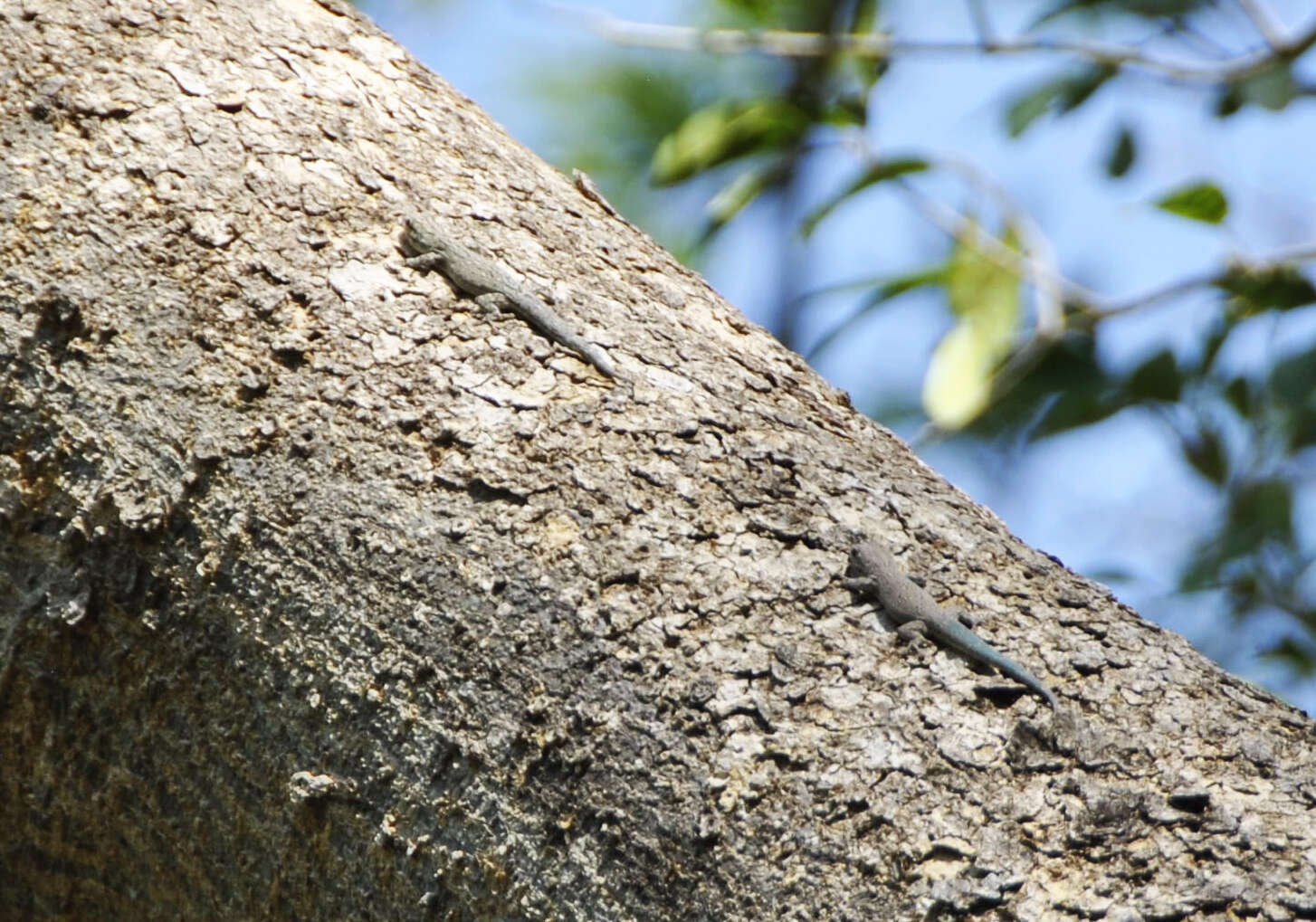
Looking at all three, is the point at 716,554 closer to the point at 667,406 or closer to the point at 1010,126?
the point at 667,406

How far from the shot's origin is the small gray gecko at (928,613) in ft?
5.10

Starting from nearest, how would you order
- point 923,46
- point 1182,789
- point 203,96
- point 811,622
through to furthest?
point 1182,789, point 811,622, point 203,96, point 923,46

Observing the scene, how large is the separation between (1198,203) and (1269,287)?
423mm

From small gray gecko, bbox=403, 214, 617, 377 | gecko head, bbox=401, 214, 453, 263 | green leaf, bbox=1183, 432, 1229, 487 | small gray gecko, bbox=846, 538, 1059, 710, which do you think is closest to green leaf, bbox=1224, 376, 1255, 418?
green leaf, bbox=1183, 432, 1229, 487

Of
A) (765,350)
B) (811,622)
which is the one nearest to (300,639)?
(811,622)

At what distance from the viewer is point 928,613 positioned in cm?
157

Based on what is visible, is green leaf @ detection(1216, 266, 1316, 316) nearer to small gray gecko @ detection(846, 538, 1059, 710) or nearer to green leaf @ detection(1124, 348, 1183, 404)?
green leaf @ detection(1124, 348, 1183, 404)

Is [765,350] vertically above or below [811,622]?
above

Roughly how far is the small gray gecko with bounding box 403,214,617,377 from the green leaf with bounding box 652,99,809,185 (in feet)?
5.43

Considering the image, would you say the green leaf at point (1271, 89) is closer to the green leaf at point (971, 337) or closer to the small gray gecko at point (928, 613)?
the green leaf at point (971, 337)

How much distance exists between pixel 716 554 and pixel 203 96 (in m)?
1.05

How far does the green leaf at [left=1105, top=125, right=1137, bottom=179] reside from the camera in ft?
11.6

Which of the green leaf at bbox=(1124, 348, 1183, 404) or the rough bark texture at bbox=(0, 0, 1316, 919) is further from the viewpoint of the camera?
the green leaf at bbox=(1124, 348, 1183, 404)

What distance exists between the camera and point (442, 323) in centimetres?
177
